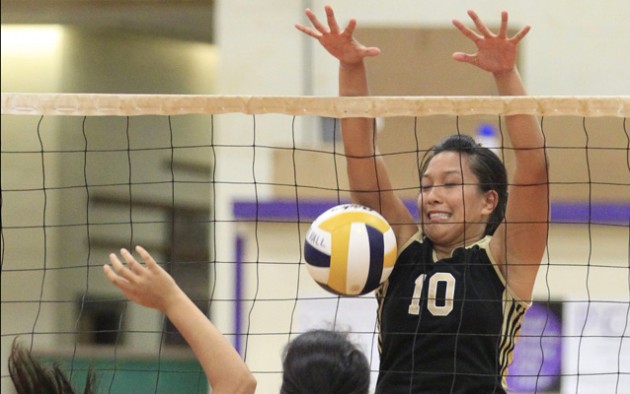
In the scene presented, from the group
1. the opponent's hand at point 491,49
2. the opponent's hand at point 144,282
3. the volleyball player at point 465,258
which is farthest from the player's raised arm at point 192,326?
the opponent's hand at point 491,49

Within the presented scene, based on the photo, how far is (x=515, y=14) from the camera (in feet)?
32.4

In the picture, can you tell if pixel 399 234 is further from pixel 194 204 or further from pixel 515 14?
pixel 194 204

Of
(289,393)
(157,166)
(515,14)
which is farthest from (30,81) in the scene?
(289,393)

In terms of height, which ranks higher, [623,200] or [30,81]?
[30,81]

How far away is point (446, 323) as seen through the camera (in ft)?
12.5

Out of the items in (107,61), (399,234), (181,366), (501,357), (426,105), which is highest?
(107,61)

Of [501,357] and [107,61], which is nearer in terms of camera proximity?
[501,357]

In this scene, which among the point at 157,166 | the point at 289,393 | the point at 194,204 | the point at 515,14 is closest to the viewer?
the point at 289,393

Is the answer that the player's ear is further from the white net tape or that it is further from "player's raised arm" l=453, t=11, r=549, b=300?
the white net tape

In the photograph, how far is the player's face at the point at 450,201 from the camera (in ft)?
12.9

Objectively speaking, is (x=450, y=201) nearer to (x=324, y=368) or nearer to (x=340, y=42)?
(x=340, y=42)

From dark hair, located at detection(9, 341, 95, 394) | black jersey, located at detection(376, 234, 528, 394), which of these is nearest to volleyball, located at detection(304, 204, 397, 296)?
black jersey, located at detection(376, 234, 528, 394)

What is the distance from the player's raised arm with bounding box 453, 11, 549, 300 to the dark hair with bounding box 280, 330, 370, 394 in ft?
2.98

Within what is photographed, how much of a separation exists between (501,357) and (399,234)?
1.75 feet
